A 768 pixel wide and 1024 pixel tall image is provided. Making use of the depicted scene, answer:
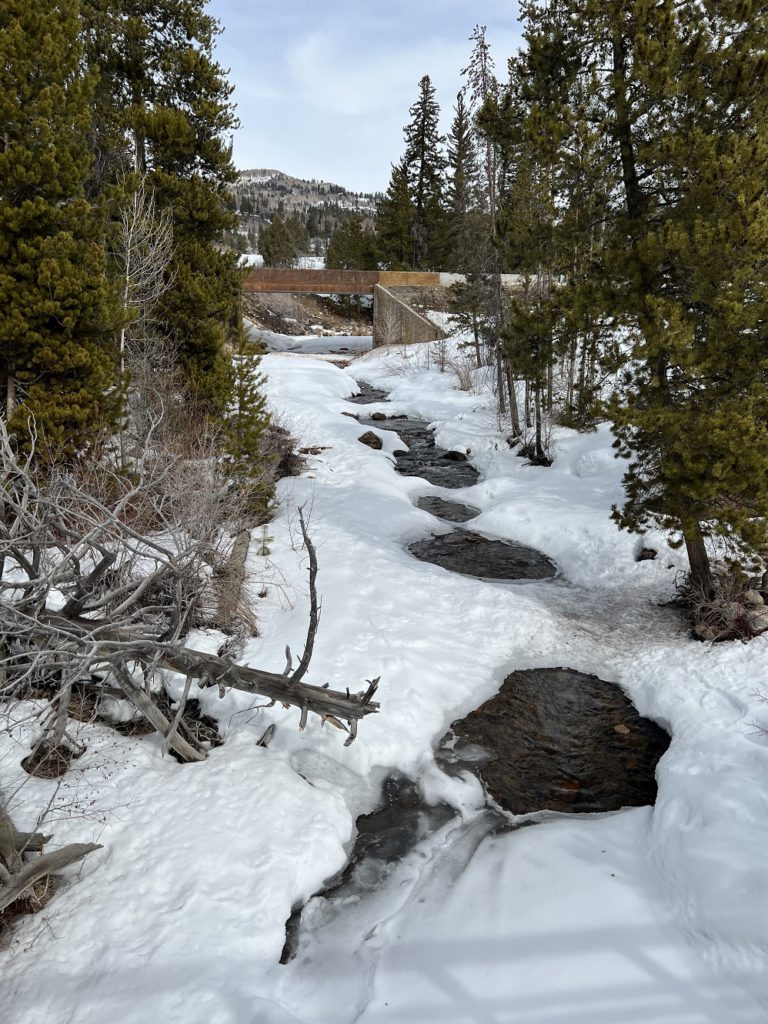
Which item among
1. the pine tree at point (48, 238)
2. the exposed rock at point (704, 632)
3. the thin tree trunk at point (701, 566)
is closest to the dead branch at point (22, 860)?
the pine tree at point (48, 238)

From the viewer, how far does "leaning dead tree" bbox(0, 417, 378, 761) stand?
515cm

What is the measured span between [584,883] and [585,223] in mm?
8042

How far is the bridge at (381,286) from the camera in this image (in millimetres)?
35125

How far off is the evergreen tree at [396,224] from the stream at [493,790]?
4225 cm

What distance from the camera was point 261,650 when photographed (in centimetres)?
843

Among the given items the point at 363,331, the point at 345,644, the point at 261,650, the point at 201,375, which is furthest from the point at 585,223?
the point at 363,331

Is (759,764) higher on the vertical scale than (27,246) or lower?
lower

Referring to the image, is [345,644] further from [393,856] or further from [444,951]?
[444,951]

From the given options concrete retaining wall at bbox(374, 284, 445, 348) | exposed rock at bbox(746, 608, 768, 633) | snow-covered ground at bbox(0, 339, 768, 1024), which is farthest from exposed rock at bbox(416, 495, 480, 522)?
concrete retaining wall at bbox(374, 284, 445, 348)

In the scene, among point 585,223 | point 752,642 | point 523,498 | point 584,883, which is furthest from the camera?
point 523,498

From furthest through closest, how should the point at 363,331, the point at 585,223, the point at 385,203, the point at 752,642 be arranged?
the point at 363,331 < the point at 385,203 < the point at 585,223 < the point at 752,642

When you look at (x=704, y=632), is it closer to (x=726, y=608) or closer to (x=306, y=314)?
(x=726, y=608)

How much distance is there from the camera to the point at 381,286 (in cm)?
3669

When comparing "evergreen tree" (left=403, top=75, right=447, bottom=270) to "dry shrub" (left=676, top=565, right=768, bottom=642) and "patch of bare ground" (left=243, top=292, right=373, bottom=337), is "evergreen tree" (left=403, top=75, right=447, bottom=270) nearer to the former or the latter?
"patch of bare ground" (left=243, top=292, right=373, bottom=337)
